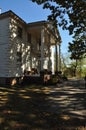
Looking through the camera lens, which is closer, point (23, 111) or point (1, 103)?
point (23, 111)

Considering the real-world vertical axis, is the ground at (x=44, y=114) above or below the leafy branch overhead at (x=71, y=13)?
below

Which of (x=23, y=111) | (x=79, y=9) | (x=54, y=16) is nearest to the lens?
(x=23, y=111)

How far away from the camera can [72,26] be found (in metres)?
18.8

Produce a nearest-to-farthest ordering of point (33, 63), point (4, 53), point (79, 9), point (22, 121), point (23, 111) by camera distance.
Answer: point (22, 121), point (23, 111), point (79, 9), point (4, 53), point (33, 63)

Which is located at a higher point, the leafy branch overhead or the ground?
the leafy branch overhead

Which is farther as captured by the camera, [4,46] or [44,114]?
[4,46]

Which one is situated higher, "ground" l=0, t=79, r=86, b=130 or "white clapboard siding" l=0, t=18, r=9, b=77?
"white clapboard siding" l=0, t=18, r=9, b=77

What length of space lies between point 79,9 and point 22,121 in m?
11.1

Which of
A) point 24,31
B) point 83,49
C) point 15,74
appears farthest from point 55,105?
point 24,31

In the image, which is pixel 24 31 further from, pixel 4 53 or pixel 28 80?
pixel 28 80

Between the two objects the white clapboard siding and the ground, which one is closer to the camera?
the ground

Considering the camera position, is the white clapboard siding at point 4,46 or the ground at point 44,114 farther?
the white clapboard siding at point 4,46

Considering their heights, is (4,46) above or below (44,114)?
above

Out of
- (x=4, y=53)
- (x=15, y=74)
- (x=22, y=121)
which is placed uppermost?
(x=4, y=53)
